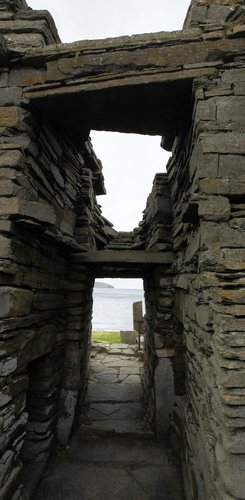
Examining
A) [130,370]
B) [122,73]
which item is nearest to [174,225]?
[122,73]

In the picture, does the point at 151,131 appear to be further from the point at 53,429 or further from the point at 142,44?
the point at 53,429

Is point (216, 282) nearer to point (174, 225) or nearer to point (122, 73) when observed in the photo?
point (174, 225)

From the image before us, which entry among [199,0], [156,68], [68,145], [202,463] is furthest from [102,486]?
[199,0]

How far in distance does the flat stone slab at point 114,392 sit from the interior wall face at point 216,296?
2898 millimetres

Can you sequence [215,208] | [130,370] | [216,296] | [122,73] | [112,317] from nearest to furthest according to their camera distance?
[216,296] < [215,208] < [122,73] < [130,370] < [112,317]

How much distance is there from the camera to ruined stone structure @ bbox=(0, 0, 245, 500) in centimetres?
208

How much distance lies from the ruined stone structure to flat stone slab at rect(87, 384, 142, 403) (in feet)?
5.81

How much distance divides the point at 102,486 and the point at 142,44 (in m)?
5.49

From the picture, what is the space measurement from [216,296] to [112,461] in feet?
11.4

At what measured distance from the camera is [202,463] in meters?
2.35

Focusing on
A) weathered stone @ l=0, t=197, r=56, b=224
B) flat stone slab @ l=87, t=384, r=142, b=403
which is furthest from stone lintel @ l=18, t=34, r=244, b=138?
flat stone slab @ l=87, t=384, r=142, b=403

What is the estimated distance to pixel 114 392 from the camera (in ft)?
20.1

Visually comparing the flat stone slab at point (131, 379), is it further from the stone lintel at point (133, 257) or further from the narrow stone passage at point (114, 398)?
the stone lintel at point (133, 257)

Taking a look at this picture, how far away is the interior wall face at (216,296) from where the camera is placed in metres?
1.78
